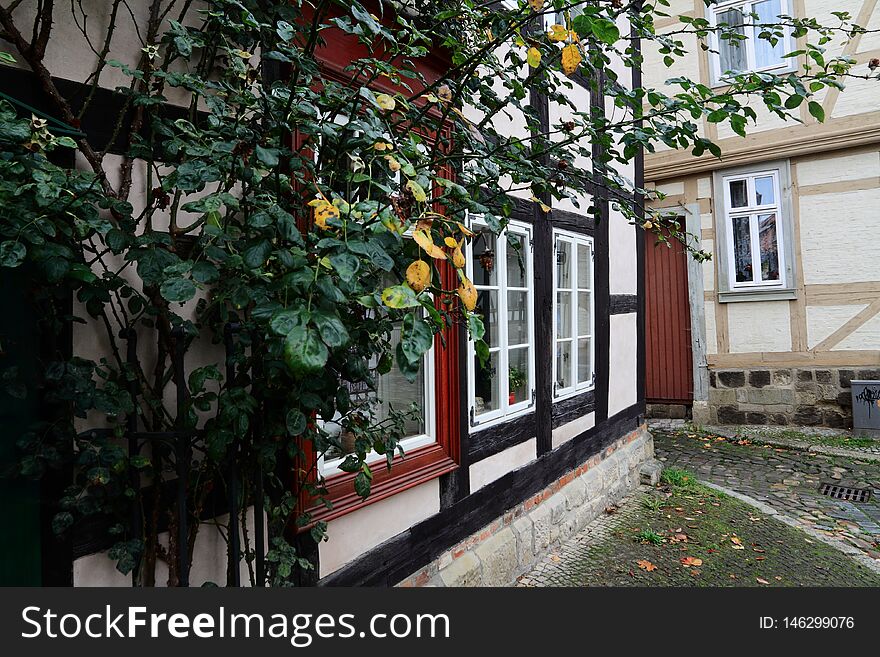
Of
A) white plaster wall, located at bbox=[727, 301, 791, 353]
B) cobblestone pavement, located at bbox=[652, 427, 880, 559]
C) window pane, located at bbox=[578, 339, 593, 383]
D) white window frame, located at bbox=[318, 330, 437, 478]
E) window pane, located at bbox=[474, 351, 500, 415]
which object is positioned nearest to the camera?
white window frame, located at bbox=[318, 330, 437, 478]

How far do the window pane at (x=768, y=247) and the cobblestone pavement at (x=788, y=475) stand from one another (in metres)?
2.11

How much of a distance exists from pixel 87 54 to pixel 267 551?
171 cm

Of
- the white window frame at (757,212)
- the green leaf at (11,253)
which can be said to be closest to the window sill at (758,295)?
the white window frame at (757,212)

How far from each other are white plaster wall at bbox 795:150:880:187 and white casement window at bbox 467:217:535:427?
17.5ft

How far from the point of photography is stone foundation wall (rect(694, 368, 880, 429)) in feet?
23.5

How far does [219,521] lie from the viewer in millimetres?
2023

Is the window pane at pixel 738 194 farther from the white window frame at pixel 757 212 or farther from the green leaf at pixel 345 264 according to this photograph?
the green leaf at pixel 345 264

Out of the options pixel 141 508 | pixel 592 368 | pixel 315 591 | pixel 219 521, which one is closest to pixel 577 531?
pixel 592 368

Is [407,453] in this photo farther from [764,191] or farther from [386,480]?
[764,191]

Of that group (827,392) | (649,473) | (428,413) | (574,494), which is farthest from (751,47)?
(428,413)

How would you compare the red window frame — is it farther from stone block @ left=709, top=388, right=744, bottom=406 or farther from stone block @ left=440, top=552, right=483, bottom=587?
stone block @ left=709, top=388, right=744, bottom=406

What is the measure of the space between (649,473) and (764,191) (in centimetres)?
431

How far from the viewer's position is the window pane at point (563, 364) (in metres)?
4.45

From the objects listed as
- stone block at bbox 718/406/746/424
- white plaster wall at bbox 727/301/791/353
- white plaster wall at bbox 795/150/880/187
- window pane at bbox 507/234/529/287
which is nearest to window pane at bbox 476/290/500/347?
window pane at bbox 507/234/529/287
